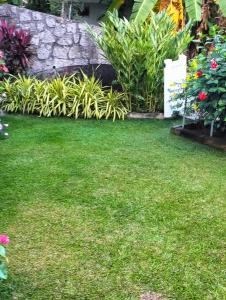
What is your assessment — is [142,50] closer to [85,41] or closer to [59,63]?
[85,41]

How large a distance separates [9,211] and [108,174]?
130 centimetres

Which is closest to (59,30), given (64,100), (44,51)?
(44,51)

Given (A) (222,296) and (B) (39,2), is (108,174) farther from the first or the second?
(B) (39,2)

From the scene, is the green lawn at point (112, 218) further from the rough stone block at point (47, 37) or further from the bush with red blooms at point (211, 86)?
the rough stone block at point (47, 37)

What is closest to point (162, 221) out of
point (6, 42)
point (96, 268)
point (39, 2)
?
point (96, 268)

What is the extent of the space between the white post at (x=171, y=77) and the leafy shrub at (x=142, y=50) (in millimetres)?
246

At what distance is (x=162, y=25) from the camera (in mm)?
7004

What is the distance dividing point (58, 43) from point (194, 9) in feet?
9.93

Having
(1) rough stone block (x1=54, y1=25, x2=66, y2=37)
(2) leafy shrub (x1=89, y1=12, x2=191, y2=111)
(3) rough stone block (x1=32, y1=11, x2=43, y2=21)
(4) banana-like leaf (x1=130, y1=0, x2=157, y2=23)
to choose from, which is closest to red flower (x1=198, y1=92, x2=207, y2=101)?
(2) leafy shrub (x1=89, y1=12, x2=191, y2=111)

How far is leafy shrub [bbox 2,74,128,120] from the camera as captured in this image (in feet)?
23.4

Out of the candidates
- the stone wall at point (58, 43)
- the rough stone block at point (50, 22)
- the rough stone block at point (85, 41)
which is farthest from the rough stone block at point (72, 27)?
the rough stone block at point (50, 22)

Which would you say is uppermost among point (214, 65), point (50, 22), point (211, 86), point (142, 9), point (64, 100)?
point (142, 9)

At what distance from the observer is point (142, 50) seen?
6.76m

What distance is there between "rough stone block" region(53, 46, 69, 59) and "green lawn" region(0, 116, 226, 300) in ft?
12.3
